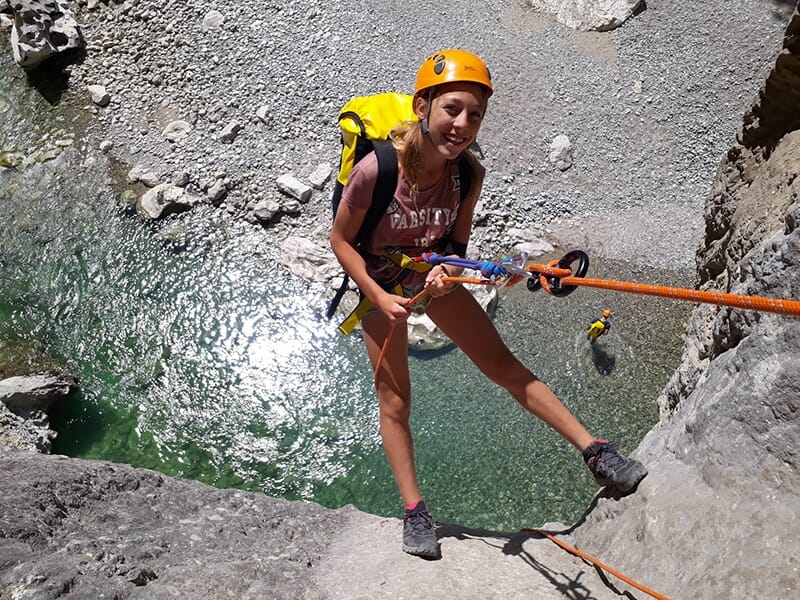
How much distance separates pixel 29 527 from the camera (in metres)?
2.92

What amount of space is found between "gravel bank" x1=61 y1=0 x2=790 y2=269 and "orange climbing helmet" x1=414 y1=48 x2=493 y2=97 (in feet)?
19.0

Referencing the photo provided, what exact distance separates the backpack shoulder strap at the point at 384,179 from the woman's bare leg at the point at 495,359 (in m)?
0.66

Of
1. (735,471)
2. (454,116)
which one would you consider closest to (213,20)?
(454,116)

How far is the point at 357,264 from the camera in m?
3.28

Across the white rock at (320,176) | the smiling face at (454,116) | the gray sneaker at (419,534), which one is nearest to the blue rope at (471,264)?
the smiling face at (454,116)

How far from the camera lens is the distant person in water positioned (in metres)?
7.35

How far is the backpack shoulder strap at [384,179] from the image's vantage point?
310cm

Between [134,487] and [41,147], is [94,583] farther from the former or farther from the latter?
[41,147]

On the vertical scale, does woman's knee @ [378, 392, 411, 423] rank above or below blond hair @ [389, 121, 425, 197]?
below

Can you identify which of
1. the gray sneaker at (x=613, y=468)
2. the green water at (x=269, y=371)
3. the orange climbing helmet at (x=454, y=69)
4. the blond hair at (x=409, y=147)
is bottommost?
the green water at (x=269, y=371)

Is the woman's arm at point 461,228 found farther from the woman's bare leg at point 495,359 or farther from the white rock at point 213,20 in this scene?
the white rock at point 213,20

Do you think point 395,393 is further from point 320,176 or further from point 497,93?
point 497,93

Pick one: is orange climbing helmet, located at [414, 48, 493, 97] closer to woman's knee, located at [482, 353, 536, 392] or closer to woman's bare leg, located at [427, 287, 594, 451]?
woman's bare leg, located at [427, 287, 594, 451]

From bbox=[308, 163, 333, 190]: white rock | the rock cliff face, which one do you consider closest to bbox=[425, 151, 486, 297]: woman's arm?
the rock cliff face
